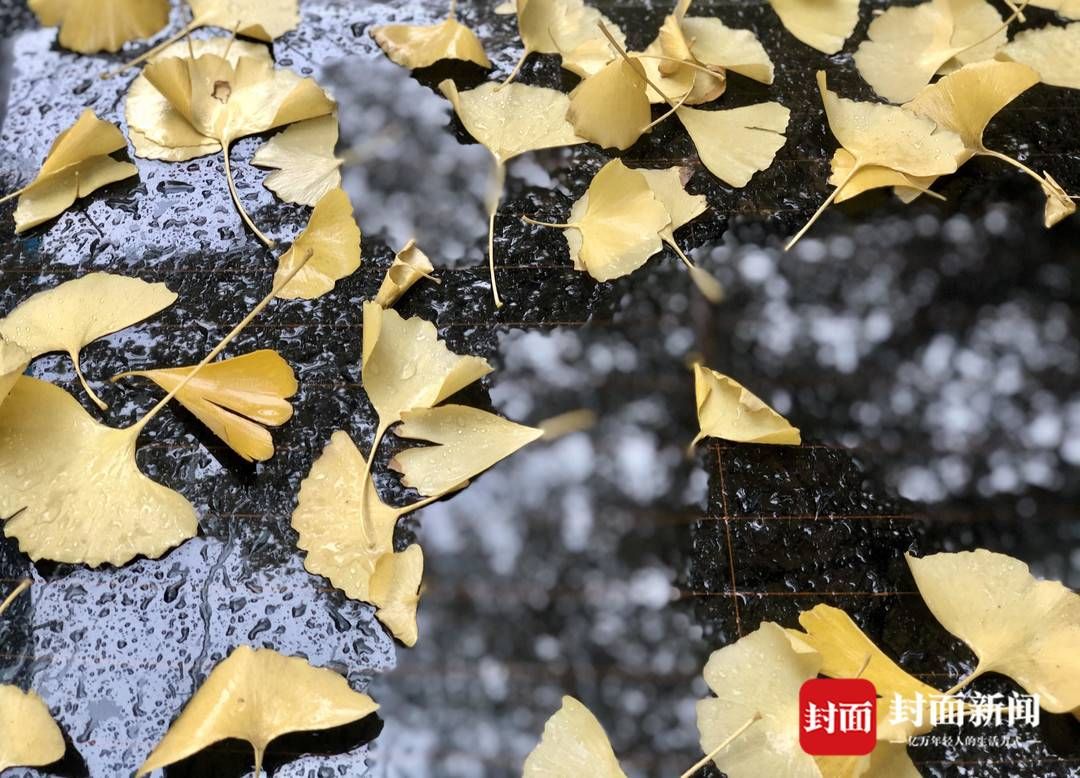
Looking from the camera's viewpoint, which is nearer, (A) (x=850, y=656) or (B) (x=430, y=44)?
(A) (x=850, y=656)

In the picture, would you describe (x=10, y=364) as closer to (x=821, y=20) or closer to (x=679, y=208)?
(x=679, y=208)

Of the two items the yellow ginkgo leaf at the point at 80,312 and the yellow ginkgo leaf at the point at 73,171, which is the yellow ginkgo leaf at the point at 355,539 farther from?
the yellow ginkgo leaf at the point at 73,171

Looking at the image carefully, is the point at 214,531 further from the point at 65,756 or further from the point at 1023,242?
the point at 1023,242

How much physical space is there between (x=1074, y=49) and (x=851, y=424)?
0.40 meters

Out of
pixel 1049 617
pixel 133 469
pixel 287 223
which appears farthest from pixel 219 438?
pixel 1049 617

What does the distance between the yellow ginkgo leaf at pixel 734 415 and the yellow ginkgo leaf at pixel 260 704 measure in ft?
0.87

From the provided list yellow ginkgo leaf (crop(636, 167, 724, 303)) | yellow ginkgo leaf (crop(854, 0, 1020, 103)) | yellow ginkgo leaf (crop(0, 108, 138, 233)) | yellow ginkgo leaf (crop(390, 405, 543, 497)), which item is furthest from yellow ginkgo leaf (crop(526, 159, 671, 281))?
yellow ginkgo leaf (crop(0, 108, 138, 233))

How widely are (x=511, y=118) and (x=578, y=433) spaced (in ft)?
0.86

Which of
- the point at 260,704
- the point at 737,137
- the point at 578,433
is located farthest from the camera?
the point at 737,137

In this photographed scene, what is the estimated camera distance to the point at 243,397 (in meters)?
0.63

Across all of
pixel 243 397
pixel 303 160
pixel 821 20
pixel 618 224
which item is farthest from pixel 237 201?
pixel 821 20

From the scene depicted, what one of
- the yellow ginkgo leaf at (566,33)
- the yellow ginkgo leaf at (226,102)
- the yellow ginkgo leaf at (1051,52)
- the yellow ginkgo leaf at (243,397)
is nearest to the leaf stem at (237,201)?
the yellow ginkgo leaf at (226,102)

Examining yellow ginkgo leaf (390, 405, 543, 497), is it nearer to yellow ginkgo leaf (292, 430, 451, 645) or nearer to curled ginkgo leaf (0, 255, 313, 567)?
yellow ginkgo leaf (292, 430, 451, 645)

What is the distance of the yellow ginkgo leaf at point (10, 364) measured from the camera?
22.8 inches
